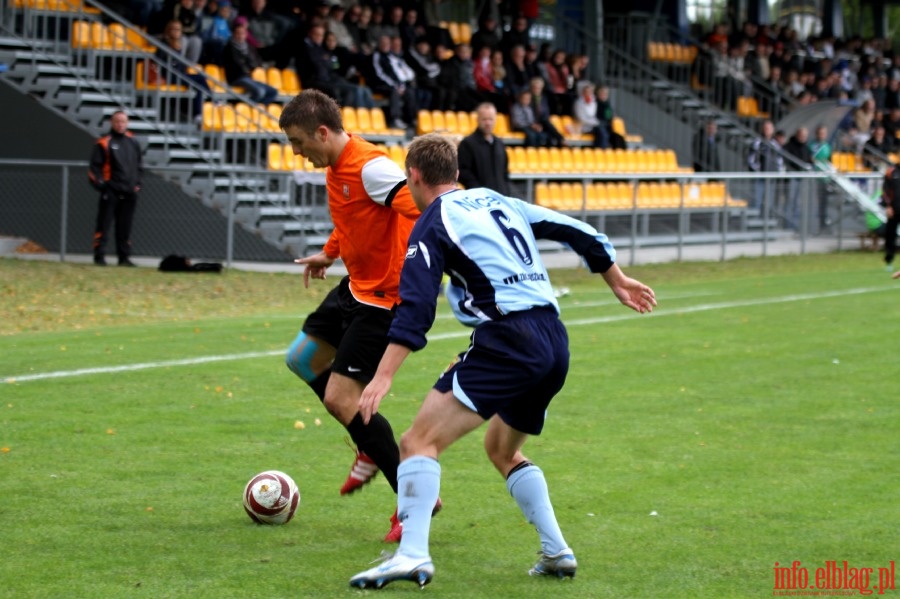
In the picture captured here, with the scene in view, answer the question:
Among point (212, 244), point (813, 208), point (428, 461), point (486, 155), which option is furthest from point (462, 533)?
point (813, 208)

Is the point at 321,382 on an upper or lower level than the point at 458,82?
lower

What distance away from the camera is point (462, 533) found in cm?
602

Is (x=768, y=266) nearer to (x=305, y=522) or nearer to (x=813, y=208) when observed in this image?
(x=813, y=208)

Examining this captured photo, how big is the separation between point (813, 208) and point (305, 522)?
70.0 feet

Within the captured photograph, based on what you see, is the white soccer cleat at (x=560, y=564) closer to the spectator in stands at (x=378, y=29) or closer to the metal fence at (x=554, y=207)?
the metal fence at (x=554, y=207)

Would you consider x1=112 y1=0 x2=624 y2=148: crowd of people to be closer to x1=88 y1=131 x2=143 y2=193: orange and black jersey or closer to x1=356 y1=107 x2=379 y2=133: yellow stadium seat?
x1=356 y1=107 x2=379 y2=133: yellow stadium seat

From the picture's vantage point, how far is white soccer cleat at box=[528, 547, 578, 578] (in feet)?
17.1

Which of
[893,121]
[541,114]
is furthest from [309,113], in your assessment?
[893,121]

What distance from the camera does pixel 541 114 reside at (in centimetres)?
2717

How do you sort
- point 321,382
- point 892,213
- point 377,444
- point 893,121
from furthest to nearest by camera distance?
point 893,121
point 892,213
point 321,382
point 377,444

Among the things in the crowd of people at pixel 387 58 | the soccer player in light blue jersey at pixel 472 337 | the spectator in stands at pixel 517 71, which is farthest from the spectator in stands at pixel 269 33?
the soccer player in light blue jersey at pixel 472 337

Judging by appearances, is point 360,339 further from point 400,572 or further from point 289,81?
point 289,81

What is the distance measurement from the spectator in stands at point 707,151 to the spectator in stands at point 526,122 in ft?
16.4

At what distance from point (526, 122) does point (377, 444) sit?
21234mm
